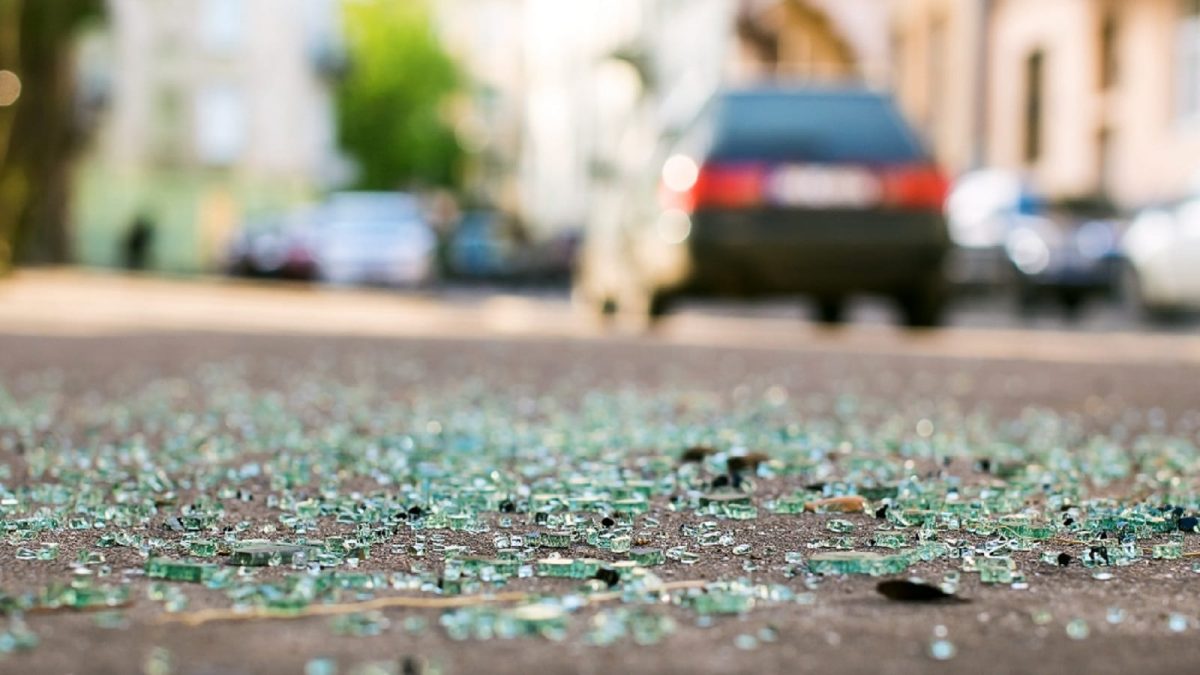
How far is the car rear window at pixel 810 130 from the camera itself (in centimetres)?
1124

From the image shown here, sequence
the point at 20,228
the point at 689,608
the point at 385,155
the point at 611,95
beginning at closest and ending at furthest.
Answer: the point at 689,608
the point at 20,228
the point at 611,95
the point at 385,155

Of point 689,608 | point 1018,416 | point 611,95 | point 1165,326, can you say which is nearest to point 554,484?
point 689,608

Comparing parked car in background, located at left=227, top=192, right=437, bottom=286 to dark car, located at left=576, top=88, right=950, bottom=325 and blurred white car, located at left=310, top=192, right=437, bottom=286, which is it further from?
dark car, located at left=576, top=88, right=950, bottom=325

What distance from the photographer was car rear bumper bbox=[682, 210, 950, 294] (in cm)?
1106

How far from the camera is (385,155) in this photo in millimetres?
68500

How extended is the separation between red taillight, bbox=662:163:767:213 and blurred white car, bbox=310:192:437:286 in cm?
1948

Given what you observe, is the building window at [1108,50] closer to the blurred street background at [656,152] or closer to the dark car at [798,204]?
the blurred street background at [656,152]

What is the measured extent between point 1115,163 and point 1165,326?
24.8 feet

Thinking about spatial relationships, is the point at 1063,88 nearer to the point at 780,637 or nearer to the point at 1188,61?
the point at 1188,61

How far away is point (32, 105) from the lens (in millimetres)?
26406

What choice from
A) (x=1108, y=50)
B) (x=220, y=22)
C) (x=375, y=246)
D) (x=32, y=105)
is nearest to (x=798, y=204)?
(x=1108, y=50)

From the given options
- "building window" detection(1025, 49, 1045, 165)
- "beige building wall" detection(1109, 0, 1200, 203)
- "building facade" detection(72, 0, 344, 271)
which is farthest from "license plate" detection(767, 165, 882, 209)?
"building facade" detection(72, 0, 344, 271)

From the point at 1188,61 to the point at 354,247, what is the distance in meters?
14.3

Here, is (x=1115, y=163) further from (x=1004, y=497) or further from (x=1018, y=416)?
(x=1004, y=497)
